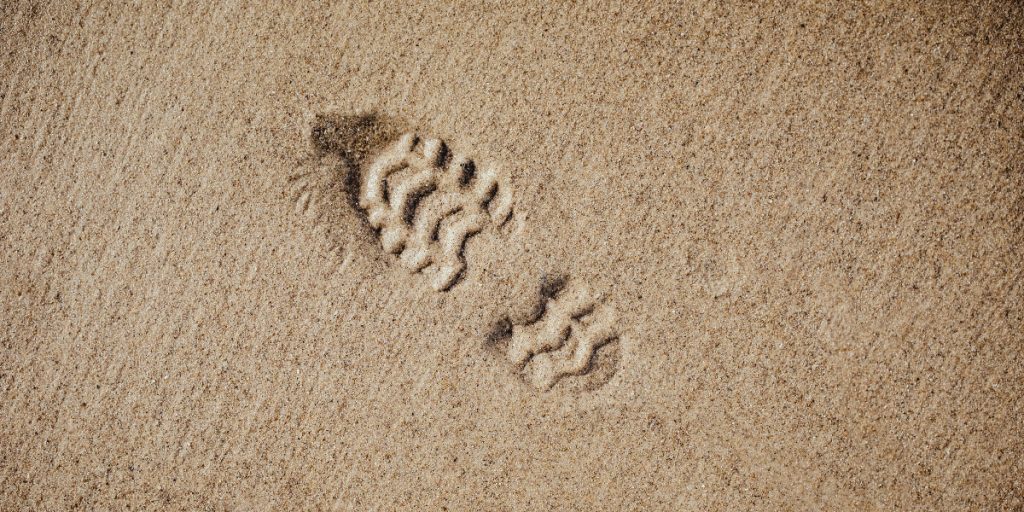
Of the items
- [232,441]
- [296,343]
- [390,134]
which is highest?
[390,134]

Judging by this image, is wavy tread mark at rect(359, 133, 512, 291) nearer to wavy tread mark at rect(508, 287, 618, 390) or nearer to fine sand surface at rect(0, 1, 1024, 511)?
fine sand surface at rect(0, 1, 1024, 511)

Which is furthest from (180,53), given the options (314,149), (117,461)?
(117,461)

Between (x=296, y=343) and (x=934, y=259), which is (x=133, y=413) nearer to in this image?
(x=296, y=343)

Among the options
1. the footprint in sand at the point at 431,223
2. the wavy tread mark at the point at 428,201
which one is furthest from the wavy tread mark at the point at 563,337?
the wavy tread mark at the point at 428,201

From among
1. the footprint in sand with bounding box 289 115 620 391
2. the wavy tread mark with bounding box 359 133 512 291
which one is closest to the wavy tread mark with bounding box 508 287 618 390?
the footprint in sand with bounding box 289 115 620 391

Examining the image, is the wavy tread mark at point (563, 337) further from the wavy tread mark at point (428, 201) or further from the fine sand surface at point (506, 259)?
the wavy tread mark at point (428, 201)

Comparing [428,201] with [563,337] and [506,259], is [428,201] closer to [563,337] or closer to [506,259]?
[506,259]

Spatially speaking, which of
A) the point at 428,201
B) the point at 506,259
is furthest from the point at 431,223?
the point at 506,259
